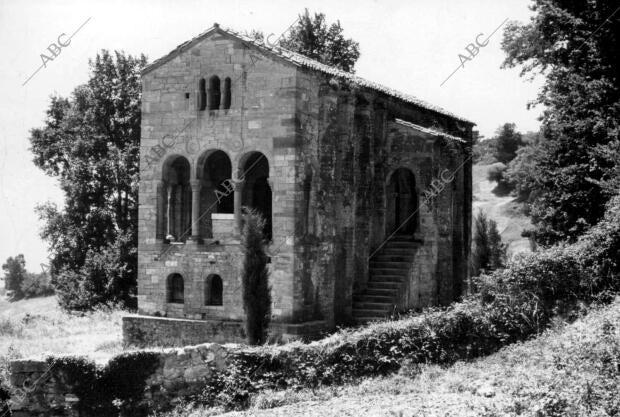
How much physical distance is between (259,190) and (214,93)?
11.8 ft

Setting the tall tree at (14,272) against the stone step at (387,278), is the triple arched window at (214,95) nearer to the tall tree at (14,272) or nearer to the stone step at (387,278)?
the stone step at (387,278)

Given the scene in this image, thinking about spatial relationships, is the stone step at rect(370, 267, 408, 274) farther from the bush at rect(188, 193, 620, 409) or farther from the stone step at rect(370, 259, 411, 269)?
the bush at rect(188, 193, 620, 409)

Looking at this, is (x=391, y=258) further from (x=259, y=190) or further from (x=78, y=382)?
(x=78, y=382)

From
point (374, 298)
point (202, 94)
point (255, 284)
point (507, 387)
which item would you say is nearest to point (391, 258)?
point (374, 298)

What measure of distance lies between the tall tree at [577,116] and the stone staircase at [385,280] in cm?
487

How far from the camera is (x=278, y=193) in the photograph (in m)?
22.5

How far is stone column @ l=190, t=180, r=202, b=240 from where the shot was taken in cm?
2381

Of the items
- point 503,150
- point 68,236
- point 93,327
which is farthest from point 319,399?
point 503,150

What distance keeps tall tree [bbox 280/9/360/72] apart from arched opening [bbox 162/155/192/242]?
19103mm

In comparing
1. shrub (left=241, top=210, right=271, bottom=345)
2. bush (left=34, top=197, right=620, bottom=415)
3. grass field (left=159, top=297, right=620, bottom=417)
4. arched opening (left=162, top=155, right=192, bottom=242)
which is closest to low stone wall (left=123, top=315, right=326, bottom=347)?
shrub (left=241, top=210, right=271, bottom=345)

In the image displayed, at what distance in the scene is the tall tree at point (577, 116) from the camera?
74.0 ft

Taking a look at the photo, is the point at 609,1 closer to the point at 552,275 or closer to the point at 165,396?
the point at 552,275

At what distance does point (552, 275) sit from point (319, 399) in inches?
201

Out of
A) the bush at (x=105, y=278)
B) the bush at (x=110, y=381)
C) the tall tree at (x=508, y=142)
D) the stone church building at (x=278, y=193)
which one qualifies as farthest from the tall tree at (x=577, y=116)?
the tall tree at (x=508, y=142)
